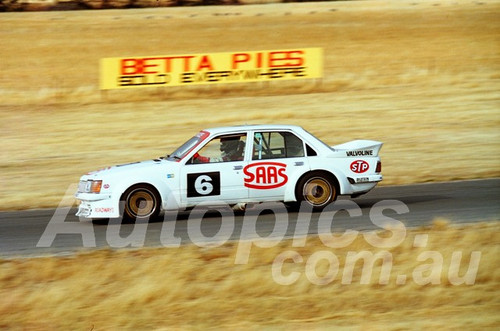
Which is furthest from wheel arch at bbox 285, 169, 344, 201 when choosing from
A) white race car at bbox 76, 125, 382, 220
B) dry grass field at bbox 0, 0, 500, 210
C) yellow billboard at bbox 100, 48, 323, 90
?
yellow billboard at bbox 100, 48, 323, 90

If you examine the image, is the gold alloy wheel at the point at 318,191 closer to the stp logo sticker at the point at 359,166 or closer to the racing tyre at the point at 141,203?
the stp logo sticker at the point at 359,166

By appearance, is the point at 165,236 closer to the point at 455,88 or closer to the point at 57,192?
the point at 57,192

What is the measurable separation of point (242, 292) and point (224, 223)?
352cm

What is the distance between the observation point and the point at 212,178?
13164 millimetres

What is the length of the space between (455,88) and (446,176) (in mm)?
13217

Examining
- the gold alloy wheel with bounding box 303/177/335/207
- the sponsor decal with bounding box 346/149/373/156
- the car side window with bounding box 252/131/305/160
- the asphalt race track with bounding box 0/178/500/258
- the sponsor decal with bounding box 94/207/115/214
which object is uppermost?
the car side window with bounding box 252/131/305/160

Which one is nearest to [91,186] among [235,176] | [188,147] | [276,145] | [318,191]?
[188,147]

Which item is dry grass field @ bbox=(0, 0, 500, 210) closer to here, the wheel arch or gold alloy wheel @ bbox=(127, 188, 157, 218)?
gold alloy wheel @ bbox=(127, 188, 157, 218)

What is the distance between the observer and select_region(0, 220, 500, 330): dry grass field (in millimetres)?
8898

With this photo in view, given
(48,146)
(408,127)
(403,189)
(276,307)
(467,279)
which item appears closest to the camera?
(276,307)

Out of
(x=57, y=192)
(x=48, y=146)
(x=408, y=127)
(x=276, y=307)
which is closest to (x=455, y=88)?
(x=408, y=127)

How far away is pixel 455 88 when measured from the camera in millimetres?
30719

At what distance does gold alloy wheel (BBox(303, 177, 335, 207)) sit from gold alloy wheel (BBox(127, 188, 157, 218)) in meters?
2.27

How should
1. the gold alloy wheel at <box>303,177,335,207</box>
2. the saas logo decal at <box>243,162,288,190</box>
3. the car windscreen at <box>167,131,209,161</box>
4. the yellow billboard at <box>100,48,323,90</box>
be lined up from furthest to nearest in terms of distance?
the yellow billboard at <box>100,48,323,90</box> → the gold alloy wheel at <box>303,177,335,207</box> → the car windscreen at <box>167,131,209,161</box> → the saas logo decal at <box>243,162,288,190</box>
